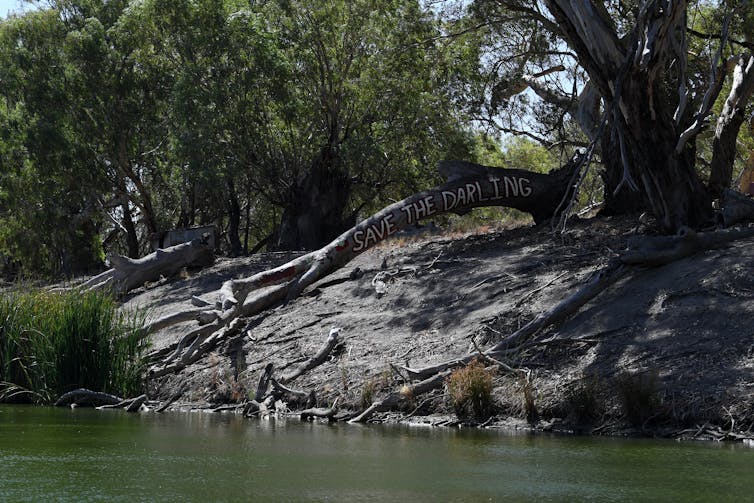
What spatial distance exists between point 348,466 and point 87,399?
6457mm

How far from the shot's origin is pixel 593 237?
17.0m

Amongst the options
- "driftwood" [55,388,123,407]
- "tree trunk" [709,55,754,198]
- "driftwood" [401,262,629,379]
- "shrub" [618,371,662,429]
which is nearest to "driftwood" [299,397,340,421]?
"driftwood" [401,262,629,379]

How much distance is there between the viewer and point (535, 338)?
41.1 feet

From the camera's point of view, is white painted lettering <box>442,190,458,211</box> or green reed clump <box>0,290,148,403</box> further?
white painted lettering <box>442,190,458,211</box>

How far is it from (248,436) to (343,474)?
9.23ft

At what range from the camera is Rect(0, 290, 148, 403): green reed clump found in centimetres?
1345

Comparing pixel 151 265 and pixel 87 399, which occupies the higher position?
pixel 151 265

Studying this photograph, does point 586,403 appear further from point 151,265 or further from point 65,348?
point 151,265

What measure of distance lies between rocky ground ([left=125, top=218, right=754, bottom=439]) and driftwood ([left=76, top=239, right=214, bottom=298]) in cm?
430

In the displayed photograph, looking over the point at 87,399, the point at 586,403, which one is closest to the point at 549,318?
the point at 586,403

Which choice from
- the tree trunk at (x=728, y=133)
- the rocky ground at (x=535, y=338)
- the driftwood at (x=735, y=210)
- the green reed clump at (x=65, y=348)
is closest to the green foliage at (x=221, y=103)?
the tree trunk at (x=728, y=133)

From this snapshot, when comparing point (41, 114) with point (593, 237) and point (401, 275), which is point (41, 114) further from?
point (593, 237)

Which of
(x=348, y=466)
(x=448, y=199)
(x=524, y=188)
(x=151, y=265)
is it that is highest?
(x=524, y=188)

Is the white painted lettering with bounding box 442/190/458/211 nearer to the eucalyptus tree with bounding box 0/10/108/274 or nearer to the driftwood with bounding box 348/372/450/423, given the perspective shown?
the driftwood with bounding box 348/372/450/423
